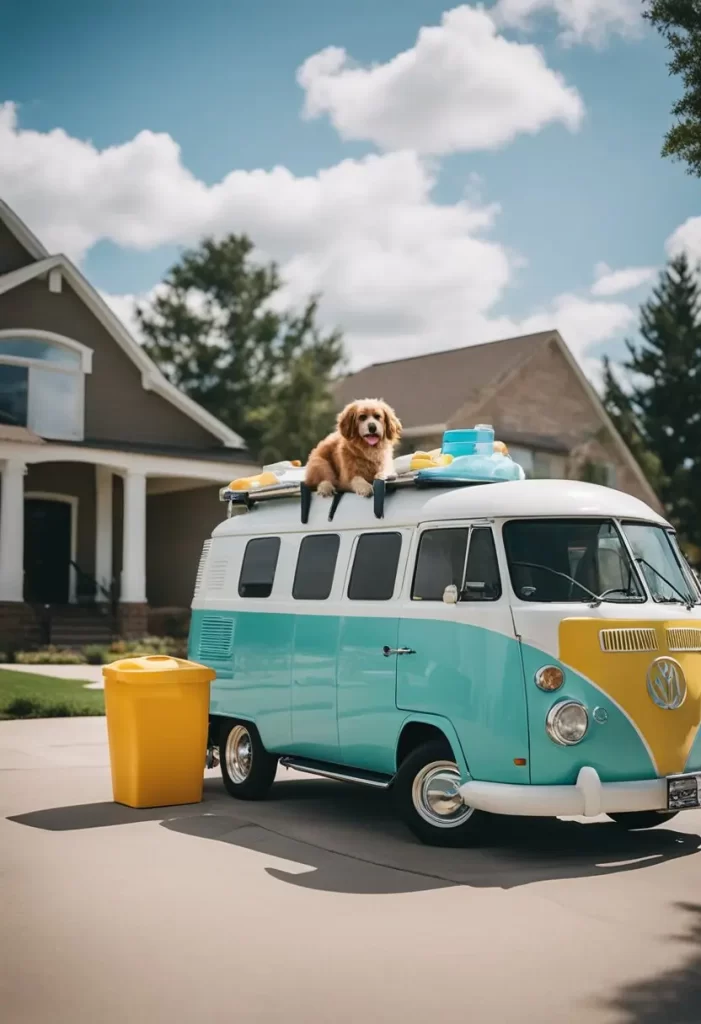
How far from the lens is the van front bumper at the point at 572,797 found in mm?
7547

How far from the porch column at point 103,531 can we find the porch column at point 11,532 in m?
3.31

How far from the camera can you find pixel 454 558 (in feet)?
27.8

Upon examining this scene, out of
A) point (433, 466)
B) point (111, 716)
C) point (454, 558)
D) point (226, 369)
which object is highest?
point (226, 369)

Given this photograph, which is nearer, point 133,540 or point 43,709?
point 43,709

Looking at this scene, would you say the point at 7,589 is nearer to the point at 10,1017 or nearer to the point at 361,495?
the point at 361,495

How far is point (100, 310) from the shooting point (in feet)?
91.9

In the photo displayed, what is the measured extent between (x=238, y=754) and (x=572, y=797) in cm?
379

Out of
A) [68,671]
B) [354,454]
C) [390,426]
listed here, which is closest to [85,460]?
[68,671]

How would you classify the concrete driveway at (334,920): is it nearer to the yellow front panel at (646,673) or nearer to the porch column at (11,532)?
the yellow front panel at (646,673)

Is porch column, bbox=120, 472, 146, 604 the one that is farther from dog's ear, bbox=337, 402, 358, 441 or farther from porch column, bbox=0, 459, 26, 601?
dog's ear, bbox=337, 402, 358, 441

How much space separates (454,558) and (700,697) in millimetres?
1843

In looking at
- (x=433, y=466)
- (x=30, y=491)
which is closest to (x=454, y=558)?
(x=433, y=466)

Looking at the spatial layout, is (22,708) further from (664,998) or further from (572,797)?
(664,998)

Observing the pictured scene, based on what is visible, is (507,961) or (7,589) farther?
(7,589)
